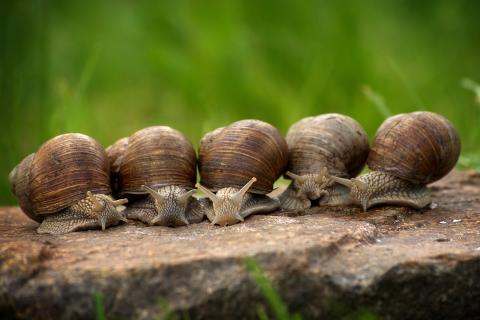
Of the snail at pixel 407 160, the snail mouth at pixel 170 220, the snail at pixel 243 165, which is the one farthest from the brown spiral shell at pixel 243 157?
the snail at pixel 407 160

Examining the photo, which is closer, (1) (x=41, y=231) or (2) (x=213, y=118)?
(1) (x=41, y=231)

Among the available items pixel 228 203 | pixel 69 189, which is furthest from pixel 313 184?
pixel 69 189

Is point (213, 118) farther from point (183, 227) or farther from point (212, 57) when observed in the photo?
point (183, 227)

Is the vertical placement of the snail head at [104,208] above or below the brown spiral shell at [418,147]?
below

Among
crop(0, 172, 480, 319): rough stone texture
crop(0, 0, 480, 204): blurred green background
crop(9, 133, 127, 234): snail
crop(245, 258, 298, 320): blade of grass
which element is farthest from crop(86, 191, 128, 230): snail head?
crop(0, 0, 480, 204): blurred green background

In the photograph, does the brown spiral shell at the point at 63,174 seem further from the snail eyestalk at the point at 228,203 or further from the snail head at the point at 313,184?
the snail head at the point at 313,184

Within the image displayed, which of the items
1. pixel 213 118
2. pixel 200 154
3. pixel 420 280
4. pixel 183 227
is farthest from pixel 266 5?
pixel 420 280
